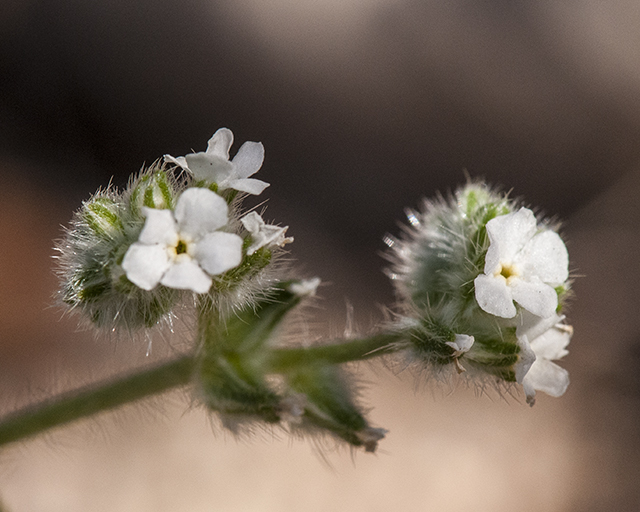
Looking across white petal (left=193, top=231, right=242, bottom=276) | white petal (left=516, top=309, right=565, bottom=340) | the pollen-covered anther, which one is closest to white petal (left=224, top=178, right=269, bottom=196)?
white petal (left=193, top=231, right=242, bottom=276)

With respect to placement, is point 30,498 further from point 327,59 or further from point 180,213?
point 327,59

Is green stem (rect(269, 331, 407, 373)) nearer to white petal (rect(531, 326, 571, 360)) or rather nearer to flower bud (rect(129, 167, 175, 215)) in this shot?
white petal (rect(531, 326, 571, 360))

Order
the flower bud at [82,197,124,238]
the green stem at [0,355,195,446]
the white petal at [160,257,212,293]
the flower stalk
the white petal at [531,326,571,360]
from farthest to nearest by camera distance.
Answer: the green stem at [0,355,195,446], the white petal at [531,326,571,360], the flower bud at [82,197,124,238], the flower stalk, the white petal at [160,257,212,293]

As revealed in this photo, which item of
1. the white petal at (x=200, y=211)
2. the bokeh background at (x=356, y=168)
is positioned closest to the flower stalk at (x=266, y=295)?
the white petal at (x=200, y=211)

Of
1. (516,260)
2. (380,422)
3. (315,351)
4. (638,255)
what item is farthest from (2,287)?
(638,255)

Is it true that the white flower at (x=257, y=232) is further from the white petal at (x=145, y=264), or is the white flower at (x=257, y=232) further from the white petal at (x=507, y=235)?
the white petal at (x=507, y=235)

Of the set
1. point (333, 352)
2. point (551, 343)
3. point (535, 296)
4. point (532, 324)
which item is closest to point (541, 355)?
point (551, 343)
